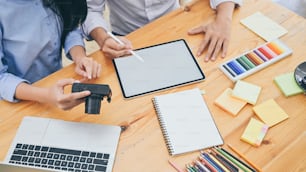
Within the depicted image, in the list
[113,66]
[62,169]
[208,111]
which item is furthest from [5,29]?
[208,111]

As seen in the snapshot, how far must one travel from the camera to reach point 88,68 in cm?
85

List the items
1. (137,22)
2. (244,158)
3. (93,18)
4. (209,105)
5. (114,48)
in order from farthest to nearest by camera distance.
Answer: (137,22) → (93,18) → (114,48) → (209,105) → (244,158)

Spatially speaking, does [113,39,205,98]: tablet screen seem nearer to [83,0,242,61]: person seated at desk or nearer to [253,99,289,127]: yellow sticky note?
[83,0,242,61]: person seated at desk

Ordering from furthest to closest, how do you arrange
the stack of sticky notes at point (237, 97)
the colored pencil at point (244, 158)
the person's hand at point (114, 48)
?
the person's hand at point (114, 48)
the stack of sticky notes at point (237, 97)
the colored pencil at point (244, 158)

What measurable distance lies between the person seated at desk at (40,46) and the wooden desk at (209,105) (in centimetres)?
4

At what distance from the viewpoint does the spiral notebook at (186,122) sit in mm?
728

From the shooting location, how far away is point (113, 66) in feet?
2.94

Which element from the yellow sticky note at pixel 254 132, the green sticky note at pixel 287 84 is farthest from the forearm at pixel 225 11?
the yellow sticky note at pixel 254 132

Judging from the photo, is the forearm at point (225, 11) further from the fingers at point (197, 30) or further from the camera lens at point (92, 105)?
the camera lens at point (92, 105)

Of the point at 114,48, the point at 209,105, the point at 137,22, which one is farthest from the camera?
the point at 137,22

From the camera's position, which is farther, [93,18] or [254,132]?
[93,18]

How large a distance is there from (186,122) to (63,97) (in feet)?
0.92

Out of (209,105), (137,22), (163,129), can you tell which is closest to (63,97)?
(163,129)

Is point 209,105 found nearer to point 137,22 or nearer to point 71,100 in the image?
point 71,100
